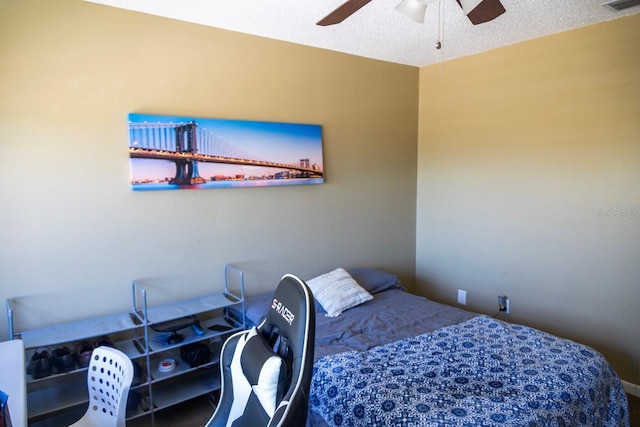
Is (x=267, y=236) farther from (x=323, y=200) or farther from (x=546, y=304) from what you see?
(x=546, y=304)

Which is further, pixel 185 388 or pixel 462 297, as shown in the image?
pixel 462 297

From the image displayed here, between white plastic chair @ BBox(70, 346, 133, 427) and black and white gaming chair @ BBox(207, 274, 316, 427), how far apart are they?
1.53ft

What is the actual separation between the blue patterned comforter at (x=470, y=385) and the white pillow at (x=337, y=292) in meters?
0.62

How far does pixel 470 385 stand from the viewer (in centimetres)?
190

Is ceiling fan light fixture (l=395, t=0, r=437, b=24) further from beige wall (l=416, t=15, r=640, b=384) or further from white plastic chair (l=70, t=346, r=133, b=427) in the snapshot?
white plastic chair (l=70, t=346, r=133, b=427)

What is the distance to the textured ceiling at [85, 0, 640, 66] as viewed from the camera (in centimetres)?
245

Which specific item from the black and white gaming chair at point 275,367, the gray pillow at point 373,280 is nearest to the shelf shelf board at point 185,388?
the black and white gaming chair at point 275,367

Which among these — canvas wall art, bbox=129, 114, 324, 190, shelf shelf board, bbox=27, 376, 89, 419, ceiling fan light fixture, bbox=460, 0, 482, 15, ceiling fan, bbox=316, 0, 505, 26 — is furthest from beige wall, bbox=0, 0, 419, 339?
ceiling fan light fixture, bbox=460, 0, 482, 15

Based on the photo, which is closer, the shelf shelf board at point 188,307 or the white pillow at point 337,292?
the shelf shelf board at point 188,307

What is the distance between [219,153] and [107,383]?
5.22 feet

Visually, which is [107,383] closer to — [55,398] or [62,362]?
[62,362]

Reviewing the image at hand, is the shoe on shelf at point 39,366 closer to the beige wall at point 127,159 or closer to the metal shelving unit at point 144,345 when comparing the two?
the metal shelving unit at point 144,345

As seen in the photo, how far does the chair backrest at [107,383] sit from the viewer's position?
1.66 metres

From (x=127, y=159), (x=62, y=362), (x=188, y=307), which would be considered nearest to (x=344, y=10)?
(x=127, y=159)
